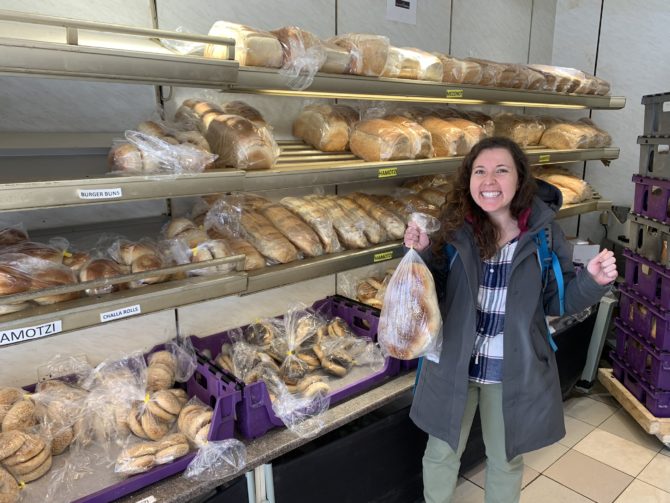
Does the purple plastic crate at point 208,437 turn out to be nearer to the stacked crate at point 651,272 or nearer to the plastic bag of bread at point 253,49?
the plastic bag of bread at point 253,49

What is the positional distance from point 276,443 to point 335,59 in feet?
4.76

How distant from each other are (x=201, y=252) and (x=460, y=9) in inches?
99.6

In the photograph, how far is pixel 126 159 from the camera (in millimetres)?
1490

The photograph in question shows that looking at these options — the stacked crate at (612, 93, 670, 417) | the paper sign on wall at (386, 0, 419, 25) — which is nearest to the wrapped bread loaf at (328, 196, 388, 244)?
the paper sign on wall at (386, 0, 419, 25)

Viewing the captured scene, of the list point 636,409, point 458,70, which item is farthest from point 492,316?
point 636,409

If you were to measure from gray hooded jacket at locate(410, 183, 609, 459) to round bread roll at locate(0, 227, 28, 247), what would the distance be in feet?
4.57

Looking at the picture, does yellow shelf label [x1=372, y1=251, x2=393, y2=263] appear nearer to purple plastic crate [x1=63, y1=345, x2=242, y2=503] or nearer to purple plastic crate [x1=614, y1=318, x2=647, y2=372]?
purple plastic crate [x1=63, y1=345, x2=242, y2=503]

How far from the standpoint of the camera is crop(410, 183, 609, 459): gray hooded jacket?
1857 millimetres

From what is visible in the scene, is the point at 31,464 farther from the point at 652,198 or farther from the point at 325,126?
the point at 652,198

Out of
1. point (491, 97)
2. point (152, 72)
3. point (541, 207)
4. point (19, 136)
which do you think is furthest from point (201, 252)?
point (491, 97)

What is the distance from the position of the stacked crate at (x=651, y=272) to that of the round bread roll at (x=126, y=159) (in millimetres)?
2775

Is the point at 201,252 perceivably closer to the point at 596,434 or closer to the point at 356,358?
the point at 356,358

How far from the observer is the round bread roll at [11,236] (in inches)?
60.5

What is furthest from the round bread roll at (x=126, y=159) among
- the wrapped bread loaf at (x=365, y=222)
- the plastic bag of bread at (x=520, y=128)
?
the plastic bag of bread at (x=520, y=128)
